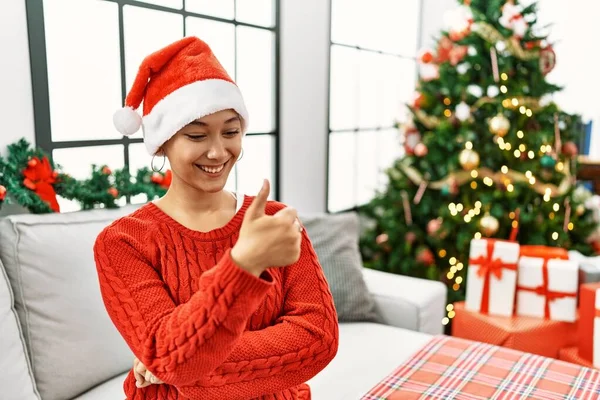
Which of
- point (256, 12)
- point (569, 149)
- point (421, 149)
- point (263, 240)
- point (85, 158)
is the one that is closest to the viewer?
point (263, 240)

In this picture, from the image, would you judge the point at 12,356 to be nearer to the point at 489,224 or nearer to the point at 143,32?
the point at 143,32

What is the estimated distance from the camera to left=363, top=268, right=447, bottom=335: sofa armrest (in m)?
2.18

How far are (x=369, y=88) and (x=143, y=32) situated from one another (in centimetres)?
194

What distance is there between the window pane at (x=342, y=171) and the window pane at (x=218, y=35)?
3.04 ft

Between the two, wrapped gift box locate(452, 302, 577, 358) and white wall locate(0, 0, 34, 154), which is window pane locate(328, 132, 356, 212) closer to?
wrapped gift box locate(452, 302, 577, 358)

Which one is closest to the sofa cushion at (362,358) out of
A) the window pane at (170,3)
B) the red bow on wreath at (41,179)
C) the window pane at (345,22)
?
the red bow on wreath at (41,179)

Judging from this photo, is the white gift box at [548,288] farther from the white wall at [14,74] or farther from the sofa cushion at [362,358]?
the white wall at [14,74]

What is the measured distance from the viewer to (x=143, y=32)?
212 cm

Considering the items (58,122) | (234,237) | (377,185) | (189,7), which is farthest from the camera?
(377,185)

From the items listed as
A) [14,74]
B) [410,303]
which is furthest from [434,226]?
[14,74]

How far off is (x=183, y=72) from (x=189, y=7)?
59.8 inches

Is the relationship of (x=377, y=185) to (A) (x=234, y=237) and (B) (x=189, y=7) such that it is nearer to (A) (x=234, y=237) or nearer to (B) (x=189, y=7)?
(B) (x=189, y=7)

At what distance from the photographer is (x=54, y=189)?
170 cm

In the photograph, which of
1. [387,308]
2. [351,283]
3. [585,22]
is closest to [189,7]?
[351,283]
